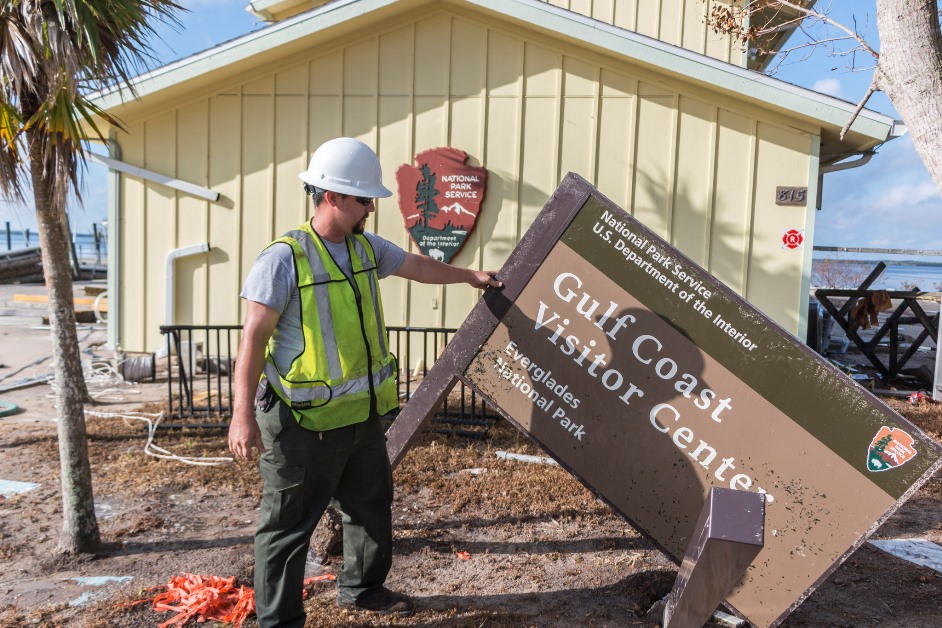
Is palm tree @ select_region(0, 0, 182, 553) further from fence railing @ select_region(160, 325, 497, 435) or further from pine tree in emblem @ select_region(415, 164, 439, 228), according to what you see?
pine tree in emblem @ select_region(415, 164, 439, 228)

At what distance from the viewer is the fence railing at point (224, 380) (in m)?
6.39

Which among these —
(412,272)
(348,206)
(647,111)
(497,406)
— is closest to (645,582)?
(497,406)

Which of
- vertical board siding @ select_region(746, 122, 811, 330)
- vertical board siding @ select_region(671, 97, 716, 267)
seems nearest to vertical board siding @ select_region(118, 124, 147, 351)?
vertical board siding @ select_region(671, 97, 716, 267)

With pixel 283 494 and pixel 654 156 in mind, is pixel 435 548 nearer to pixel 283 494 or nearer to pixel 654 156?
pixel 283 494

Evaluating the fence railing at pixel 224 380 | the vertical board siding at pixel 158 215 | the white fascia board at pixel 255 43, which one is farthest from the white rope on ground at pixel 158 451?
the white fascia board at pixel 255 43

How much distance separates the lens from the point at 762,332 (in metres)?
3.01

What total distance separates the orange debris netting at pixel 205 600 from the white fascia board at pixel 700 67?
6419 mm

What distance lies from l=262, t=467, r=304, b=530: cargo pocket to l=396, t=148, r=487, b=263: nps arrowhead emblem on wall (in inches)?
220

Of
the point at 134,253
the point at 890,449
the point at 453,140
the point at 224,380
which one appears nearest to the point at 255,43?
the point at 453,140

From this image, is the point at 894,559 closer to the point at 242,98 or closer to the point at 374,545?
the point at 374,545

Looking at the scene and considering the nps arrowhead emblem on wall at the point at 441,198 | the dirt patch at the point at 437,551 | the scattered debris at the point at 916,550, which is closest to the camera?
the dirt patch at the point at 437,551

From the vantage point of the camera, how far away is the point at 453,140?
8352mm

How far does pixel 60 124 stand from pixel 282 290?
198 centimetres

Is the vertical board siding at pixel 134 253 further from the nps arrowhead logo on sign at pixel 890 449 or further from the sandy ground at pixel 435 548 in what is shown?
the nps arrowhead logo on sign at pixel 890 449
